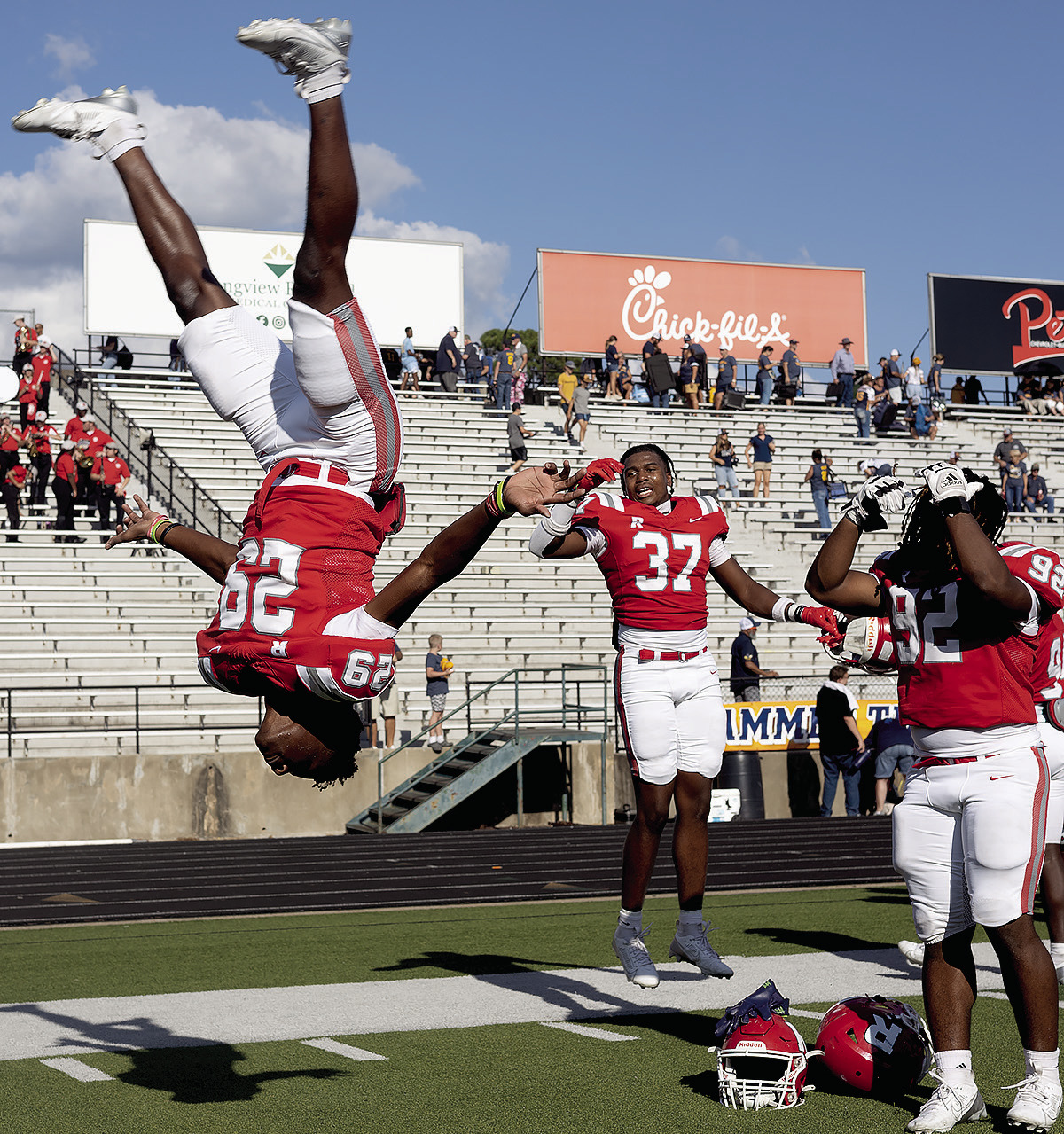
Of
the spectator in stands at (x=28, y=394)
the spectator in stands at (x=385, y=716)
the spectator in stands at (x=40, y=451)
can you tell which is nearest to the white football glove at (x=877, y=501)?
the spectator in stands at (x=385, y=716)

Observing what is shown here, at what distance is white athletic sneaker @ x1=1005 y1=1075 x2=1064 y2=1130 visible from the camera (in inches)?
177

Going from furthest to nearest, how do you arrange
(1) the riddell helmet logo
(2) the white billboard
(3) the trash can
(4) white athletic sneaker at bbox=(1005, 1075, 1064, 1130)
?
(1) the riddell helmet logo, (2) the white billboard, (3) the trash can, (4) white athletic sneaker at bbox=(1005, 1075, 1064, 1130)

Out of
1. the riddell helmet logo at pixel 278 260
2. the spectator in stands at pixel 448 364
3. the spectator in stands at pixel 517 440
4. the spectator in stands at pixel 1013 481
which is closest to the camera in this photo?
the spectator in stands at pixel 517 440

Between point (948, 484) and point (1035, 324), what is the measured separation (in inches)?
1288

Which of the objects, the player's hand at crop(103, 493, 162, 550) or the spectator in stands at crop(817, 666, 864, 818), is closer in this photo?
the player's hand at crop(103, 493, 162, 550)

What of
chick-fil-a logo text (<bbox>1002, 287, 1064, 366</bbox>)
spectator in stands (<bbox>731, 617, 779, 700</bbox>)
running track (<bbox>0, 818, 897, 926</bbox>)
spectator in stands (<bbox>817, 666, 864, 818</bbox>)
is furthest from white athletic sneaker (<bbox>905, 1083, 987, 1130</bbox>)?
chick-fil-a logo text (<bbox>1002, 287, 1064, 366</bbox>)

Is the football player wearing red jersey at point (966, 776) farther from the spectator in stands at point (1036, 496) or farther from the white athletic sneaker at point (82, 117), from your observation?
the spectator in stands at point (1036, 496)

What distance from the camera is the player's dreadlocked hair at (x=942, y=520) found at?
4.75 metres

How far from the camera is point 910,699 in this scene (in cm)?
485

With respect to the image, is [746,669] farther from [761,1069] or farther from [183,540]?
[183,540]

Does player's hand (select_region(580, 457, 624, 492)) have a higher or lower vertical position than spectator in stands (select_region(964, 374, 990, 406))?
lower

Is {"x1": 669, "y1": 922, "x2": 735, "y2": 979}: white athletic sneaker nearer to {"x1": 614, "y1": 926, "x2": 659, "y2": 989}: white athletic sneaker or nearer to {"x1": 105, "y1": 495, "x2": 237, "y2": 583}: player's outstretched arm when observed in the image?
{"x1": 614, "y1": 926, "x2": 659, "y2": 989}: white athletic sneaker

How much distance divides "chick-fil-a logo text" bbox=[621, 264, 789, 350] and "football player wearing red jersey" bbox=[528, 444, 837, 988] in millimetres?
25366

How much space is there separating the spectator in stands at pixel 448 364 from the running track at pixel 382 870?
Result: 13403 mm
